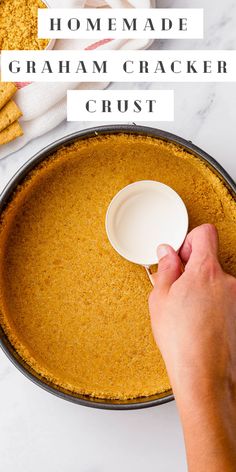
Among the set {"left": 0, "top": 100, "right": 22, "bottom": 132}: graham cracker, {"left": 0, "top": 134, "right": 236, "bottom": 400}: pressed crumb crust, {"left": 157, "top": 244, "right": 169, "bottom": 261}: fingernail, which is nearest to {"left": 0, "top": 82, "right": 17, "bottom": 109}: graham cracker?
{"left": 0, "top": 100, "right": 22, "bottom": 132}: graham cracker

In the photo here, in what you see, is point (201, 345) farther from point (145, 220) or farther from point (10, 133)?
point (10, 133)

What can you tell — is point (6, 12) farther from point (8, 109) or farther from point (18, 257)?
point (18, 257)

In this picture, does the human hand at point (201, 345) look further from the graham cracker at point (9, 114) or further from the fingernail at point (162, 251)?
the graham cracker at point (9, 114)

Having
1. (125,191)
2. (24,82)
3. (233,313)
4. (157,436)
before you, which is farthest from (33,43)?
(157,436)

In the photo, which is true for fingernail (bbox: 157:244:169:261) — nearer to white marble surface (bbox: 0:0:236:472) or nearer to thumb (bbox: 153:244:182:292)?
thumb (bbox: 153:244:182:292)

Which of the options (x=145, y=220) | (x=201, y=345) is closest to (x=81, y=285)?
(x=145, y=220)

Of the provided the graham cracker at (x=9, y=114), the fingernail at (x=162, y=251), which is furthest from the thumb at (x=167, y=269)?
the graham cracker at (x=9, y=114)

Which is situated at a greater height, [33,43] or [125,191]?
[33,43]
